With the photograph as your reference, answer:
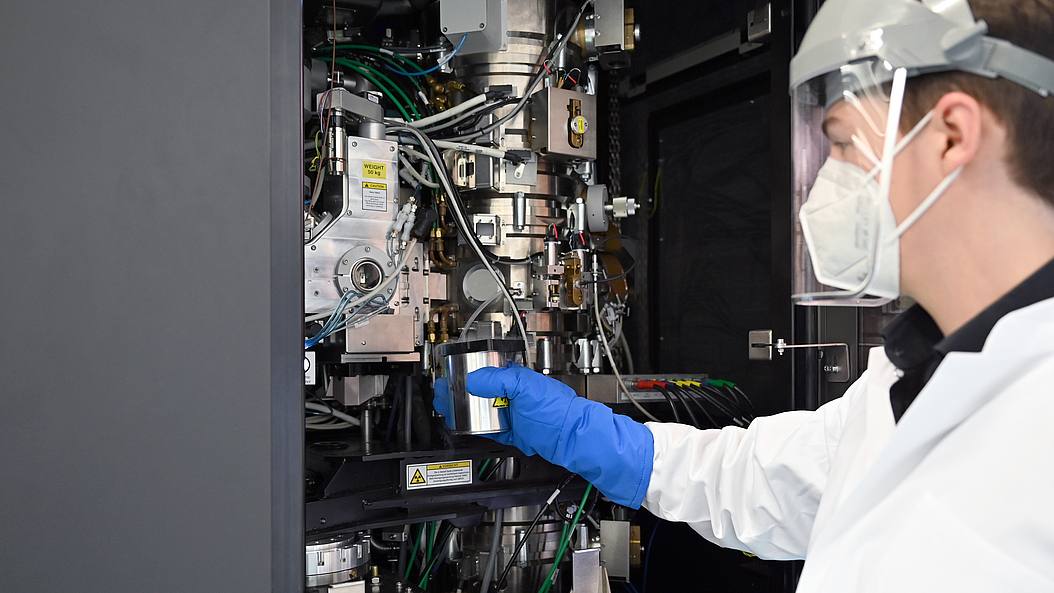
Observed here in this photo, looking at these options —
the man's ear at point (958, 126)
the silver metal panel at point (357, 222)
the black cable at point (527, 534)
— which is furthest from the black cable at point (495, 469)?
the man's ear at point (958, 126)

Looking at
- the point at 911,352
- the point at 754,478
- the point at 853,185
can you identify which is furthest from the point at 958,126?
the point at 754,478

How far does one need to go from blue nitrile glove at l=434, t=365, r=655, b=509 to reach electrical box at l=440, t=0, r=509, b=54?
0.72 metres

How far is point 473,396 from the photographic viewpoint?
146 cm

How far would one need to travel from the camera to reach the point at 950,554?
2.37 ft

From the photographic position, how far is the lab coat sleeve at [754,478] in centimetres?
123

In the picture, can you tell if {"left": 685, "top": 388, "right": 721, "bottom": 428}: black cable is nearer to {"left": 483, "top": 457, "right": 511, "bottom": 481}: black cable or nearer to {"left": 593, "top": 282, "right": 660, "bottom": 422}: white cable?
{"left": 593, "top": 282, "right": 660, "bottom": 422}: white cable

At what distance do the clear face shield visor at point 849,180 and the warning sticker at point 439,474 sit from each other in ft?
2.58

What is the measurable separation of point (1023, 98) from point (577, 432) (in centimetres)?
88

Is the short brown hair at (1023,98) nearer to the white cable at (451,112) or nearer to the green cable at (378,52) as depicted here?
the white cable at (451,112)

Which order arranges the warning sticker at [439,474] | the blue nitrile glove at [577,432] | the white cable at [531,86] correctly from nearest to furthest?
the blue nitrile glove at [577,432]
the warning sticker at [439,474]
the white cable at [531,86]

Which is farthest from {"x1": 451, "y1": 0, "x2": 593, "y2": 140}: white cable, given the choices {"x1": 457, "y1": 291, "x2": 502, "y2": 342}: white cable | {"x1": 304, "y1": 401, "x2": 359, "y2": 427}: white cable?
{"x1": 304, "y1": 401, "x2": 359, "y2": 427}: white cable

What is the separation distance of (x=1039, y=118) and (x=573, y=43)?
1.24 meters

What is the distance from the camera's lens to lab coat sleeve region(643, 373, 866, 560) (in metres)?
1.23

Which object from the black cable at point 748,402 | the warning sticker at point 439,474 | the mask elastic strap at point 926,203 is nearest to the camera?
the mask elastic strap at point 926,203
